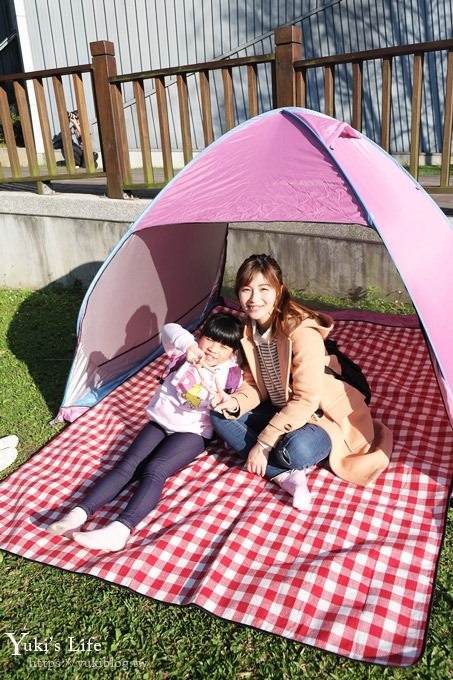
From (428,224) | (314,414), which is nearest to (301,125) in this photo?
(428,224)

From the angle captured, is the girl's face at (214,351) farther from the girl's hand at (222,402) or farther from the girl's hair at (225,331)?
the girl's hand at (222,402)

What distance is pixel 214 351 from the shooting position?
316 cm

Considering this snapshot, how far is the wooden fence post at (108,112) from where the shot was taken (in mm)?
5289

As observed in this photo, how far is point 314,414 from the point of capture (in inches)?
120

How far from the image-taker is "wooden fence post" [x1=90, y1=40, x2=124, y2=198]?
529cm

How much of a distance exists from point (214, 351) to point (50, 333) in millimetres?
2373

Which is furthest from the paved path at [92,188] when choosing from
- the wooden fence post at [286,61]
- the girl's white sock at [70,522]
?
the girl's white sock at [70,522]

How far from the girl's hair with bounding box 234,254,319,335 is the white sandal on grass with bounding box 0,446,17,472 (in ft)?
5.01

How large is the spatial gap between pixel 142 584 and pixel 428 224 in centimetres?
218

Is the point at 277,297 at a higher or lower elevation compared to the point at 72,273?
higher

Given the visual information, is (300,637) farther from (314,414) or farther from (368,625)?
(314,414)

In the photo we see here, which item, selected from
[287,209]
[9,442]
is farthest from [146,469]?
[287,209]

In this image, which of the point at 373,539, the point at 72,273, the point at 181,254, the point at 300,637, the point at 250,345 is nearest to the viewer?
the point at 300,637

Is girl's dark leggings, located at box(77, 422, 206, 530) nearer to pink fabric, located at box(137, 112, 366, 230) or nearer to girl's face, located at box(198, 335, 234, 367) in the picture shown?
girl's face, located at box(198, 335, 234, 367)
